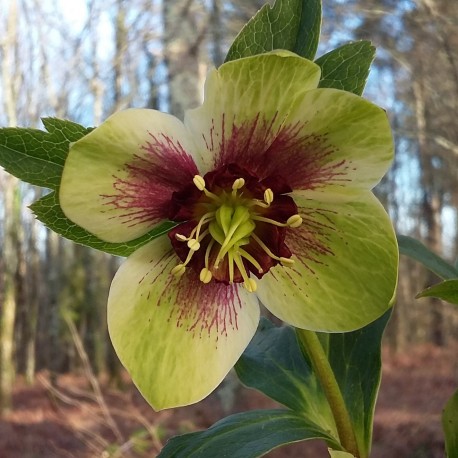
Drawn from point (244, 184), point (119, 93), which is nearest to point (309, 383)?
point (244, 184)

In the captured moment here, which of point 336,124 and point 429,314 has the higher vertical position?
point 336,124

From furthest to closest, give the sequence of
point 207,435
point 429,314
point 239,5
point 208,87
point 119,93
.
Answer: point 429,314 < point 119,93 < point 239,5 < point 207,435 < point 208,87

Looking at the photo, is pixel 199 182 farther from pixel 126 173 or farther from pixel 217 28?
pixel 217 28

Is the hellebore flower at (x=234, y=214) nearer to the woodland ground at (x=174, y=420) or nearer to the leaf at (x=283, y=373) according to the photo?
the leaf at (x=283, y=373)

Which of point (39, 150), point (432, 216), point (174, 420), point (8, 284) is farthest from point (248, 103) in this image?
point (432, 216)

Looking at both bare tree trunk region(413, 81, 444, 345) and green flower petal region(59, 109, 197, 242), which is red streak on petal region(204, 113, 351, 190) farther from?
bare tree trunk region(413, 81, 444, 345)

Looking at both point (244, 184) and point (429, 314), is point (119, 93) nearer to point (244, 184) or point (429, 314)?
point (429, 314)
